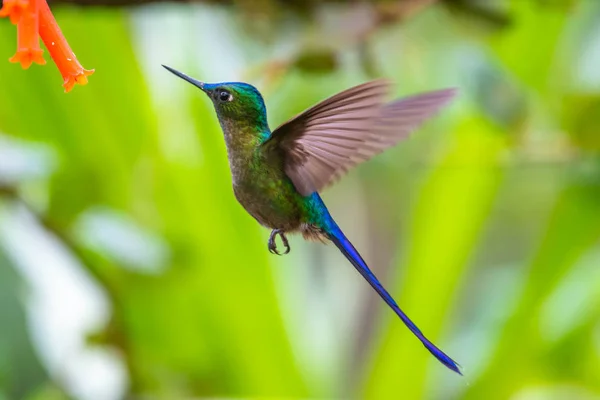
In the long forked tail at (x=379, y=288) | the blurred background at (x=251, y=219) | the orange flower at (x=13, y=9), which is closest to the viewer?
the orange flower at (x=13, y=9)

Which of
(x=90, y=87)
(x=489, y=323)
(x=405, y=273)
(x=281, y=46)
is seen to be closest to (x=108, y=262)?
(x=90, y=87)

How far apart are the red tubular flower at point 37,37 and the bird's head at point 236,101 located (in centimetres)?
11

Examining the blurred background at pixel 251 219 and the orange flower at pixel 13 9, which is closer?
the orange flower at pixel 13 9

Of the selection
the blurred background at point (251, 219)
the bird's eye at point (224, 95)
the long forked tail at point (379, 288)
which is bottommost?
the long forked tail at point (379, 288)

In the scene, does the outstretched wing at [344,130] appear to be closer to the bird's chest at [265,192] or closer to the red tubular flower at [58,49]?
the bird's chest at [265,192]

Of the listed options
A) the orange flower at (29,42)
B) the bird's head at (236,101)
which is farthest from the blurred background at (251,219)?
the orange flower at (29,42)

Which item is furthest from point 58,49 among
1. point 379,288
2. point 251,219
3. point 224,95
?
point 251,219

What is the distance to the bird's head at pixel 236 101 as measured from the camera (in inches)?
21.5

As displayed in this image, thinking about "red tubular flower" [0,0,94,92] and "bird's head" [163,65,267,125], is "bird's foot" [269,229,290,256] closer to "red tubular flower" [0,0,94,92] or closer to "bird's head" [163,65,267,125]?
"bird's head" [163,65,267,125]

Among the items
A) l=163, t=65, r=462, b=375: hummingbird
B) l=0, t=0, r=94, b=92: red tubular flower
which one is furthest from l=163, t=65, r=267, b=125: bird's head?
l=0, t=0, r=94, b=92: red tubular flower

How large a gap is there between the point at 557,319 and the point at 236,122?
114cm

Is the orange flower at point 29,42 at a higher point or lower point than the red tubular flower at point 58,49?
lower

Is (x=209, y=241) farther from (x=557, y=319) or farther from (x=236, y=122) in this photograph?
(x=236, y=122)

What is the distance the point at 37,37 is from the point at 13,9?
0.02 meters
